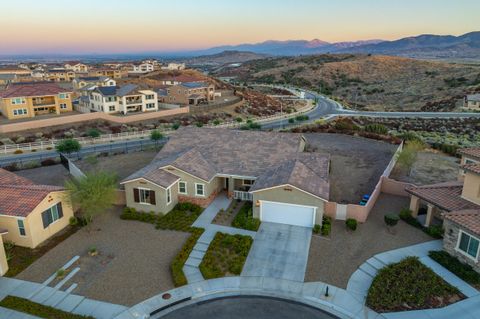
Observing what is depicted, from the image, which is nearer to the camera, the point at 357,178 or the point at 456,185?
the point at 456,185

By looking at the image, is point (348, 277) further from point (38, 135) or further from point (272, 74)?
point (272, 74)

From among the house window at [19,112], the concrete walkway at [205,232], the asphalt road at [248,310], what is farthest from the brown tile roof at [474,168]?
the house window at [19,112]

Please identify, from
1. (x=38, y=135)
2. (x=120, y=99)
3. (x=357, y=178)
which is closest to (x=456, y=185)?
(x=357, y=178)

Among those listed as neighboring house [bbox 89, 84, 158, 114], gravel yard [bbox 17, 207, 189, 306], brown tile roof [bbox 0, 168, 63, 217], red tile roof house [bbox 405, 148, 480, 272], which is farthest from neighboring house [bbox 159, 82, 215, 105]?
red tile roof house [bbox 405, 148, 480, 272]

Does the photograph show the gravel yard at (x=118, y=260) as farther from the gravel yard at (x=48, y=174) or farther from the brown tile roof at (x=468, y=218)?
the brown tile roof at (x=468, y=218)

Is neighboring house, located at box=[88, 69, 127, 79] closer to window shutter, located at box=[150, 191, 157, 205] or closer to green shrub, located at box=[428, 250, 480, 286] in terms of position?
window shutter, located at box=[150, 191, 157, 205]

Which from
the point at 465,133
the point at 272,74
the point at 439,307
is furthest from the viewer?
the point at 272,74
